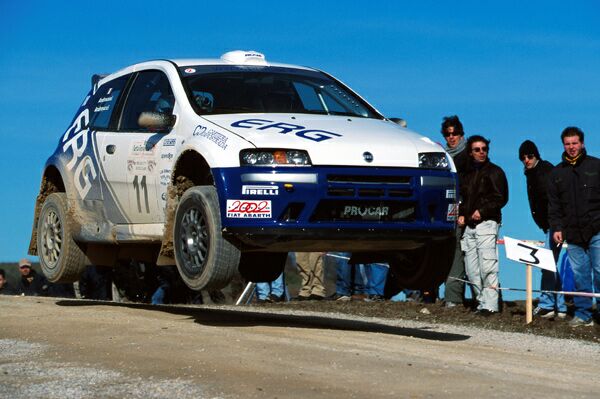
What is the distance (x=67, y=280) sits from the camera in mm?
12773

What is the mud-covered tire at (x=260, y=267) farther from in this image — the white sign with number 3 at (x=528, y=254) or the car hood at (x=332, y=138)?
the white sign with number 3 at (x=528, y=254)

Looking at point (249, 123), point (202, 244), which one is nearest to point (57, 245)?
point (202, 244)

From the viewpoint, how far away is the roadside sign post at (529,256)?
547 inches

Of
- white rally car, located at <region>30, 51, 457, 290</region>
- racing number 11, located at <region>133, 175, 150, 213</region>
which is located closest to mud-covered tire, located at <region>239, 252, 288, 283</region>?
white rally car, located at <region>30, 51, 457, 290</region>

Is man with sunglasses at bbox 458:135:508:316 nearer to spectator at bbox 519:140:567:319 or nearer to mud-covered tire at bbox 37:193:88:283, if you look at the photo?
spectator at bbox 519:140:567:319

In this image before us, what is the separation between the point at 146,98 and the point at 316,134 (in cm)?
253

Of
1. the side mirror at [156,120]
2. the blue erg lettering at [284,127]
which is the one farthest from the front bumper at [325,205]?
the side mirror at [156,120]

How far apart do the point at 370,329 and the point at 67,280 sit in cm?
316

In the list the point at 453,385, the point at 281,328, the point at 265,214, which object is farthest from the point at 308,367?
the point at 281,328

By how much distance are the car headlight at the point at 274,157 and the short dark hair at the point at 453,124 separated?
6.17 meters

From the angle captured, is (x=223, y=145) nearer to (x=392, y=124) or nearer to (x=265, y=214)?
(x=265, y=214)

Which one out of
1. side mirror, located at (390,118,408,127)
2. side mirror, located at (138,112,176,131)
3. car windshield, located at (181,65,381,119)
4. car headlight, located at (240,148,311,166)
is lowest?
car headlight, located at (240,148,311,166)

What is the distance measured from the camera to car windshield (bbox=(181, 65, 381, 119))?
→ 10.9 meters

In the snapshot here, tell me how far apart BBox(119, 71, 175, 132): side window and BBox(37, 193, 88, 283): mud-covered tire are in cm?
134
